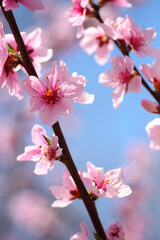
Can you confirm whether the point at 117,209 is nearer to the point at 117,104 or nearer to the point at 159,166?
the point at 117,104

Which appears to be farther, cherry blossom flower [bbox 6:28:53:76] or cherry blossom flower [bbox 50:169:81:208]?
cherry blossom flower [bbox 6:28:53:76]

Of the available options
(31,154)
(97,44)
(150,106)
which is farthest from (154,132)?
(97,44)

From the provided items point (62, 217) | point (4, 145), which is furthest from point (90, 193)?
point (4, 145)

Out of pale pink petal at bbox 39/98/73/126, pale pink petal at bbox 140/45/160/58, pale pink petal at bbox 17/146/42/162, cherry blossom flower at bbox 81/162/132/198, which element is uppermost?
pale pink petal at bbox 39/98/73/126

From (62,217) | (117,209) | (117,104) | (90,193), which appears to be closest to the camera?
(90,193)

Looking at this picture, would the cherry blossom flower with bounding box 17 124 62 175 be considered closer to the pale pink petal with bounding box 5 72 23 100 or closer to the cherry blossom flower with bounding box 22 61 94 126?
the cherry blossom flower with bounding box 22 61 94 126

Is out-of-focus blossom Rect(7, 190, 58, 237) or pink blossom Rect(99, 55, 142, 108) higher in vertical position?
pink blossom Rect(99, 55, 142, 108)

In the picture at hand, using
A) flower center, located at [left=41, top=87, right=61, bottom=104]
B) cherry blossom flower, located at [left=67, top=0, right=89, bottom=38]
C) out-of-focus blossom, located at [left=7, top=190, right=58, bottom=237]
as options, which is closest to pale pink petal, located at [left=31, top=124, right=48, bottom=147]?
flower center, located at [left=41, top=87, right=61, bottom=104]
